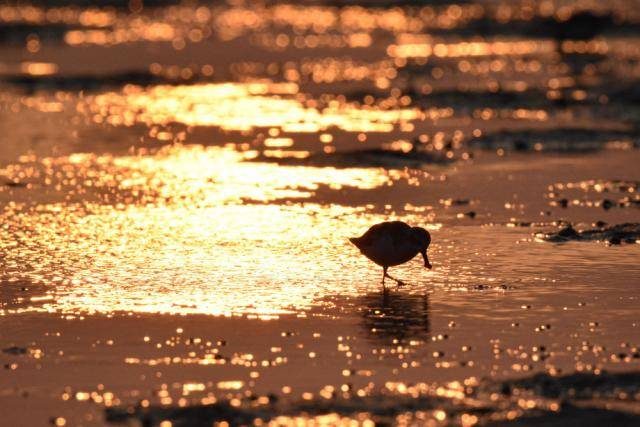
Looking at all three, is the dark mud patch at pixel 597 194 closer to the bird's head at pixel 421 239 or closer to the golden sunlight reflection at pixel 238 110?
the bird's head at pixel 421 239

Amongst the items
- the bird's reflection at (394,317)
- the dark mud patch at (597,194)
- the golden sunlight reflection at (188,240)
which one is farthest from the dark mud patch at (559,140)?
the bird's reflection at (394,317)

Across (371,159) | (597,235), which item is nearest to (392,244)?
(597,235)

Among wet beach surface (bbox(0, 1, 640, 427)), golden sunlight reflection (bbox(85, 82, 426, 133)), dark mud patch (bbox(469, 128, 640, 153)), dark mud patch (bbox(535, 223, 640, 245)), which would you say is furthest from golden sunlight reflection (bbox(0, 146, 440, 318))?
golden sunlight reflection (bbox(85, 82, 426, 133))

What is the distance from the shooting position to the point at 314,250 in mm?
16344

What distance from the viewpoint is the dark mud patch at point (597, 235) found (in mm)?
16875

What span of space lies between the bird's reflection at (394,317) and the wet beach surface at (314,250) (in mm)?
40

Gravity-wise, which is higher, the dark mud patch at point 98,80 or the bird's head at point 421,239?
the dark mud patch at point 98,80

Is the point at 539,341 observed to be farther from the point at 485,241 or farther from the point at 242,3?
the point at 242,3

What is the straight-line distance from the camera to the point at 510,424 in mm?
9602

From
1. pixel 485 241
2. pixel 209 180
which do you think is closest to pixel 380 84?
pixel 209 180

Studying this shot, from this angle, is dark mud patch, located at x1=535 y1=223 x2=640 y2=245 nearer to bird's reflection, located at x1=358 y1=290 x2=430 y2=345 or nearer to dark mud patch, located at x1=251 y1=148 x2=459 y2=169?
bird's reflection, located at x1=358 y1=290 x2=430 y2=345

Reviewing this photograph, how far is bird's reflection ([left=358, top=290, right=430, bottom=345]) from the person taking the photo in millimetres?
12359

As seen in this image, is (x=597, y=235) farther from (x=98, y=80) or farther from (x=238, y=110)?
(x=98, y=80)

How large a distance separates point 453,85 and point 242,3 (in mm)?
58556
